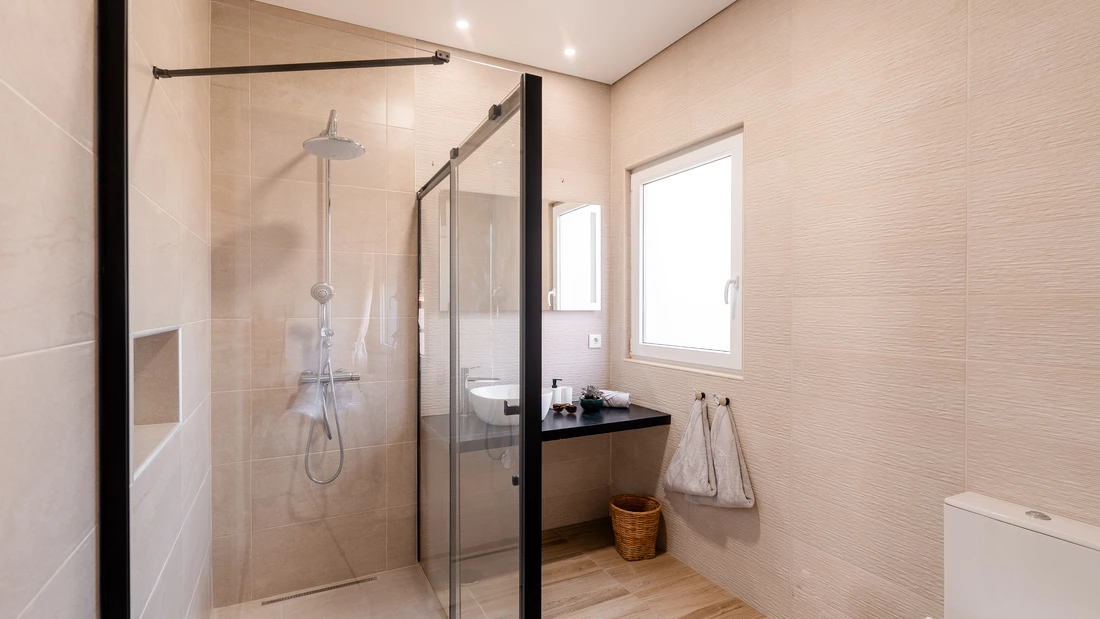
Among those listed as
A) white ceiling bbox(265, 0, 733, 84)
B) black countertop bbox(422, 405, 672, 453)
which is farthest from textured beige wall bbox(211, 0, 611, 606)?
white ceiling bbox(265, 0, 733, 84)

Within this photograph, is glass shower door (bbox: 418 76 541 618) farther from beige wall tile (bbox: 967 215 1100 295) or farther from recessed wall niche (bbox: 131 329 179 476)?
beige wall tile (bbox: 967 215 1100 295)

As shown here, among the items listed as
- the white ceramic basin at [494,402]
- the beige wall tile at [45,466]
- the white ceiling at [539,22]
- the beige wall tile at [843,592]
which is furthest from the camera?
the white ceiling at [539,22]

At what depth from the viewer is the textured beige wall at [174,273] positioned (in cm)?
100

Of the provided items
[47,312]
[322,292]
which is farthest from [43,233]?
[322,292]

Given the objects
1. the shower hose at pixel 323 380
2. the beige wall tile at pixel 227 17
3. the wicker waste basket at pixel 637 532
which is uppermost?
the beige wall tile at pixel 227 17

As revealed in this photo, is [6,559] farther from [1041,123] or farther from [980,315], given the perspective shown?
[1041,123]

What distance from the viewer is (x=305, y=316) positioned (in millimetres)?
1287

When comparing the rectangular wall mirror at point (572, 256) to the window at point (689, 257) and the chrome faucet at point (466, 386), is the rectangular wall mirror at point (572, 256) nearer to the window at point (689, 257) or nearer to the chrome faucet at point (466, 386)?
the window at point (689, 257)

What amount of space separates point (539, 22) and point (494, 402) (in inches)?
72.4

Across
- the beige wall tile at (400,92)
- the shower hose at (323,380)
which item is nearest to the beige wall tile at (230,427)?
the shower hose at (323,380)

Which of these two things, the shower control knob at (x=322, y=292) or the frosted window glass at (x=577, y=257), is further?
the frosted window glass at (x=577, y=257)

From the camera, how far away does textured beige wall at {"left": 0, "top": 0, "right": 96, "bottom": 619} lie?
2.04ft

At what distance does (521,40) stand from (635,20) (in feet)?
1.89

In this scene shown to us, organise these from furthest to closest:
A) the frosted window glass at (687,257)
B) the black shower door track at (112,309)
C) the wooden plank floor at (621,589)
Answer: the frosted window glass at (687,257) → the wooden plank floor at (621,589) → the black shower door track at (112,309)
